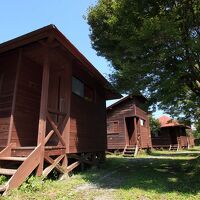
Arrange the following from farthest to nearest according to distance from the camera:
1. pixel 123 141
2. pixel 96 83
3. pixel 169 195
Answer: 1. pixel 123 141
2. pixel 96 83
3. pixel 169 195

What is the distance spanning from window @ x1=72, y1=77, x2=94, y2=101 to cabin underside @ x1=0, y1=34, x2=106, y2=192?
0.46 meters

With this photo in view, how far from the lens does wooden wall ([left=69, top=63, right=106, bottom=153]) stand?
9.73 meters

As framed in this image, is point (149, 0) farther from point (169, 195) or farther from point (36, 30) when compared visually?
point (169, 195)

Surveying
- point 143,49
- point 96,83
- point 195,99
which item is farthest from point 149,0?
point 96,83

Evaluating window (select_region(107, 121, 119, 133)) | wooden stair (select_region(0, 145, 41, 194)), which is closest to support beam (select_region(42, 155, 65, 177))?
wooden stair (select_region(0, 145, 41, 194))

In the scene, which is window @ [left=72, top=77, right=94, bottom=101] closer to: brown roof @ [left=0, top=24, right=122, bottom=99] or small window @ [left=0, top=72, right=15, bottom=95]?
brown roof @ [left=0, top=24, right=122, bottom=99]

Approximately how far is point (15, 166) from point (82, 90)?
456 centimetres

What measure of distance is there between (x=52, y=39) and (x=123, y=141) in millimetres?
16536

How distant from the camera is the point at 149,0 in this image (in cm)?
815

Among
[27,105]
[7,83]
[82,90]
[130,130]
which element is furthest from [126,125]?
[7,83]

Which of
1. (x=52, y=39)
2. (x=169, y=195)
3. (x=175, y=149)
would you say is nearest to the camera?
(x=169, y=195)

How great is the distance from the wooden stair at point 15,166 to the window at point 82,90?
371cm

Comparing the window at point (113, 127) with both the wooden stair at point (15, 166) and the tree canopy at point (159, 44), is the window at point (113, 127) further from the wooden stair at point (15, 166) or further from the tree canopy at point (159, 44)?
the wooden stair at point (15, 166)

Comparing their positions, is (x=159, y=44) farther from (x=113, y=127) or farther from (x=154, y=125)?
(x=154, y=125)
